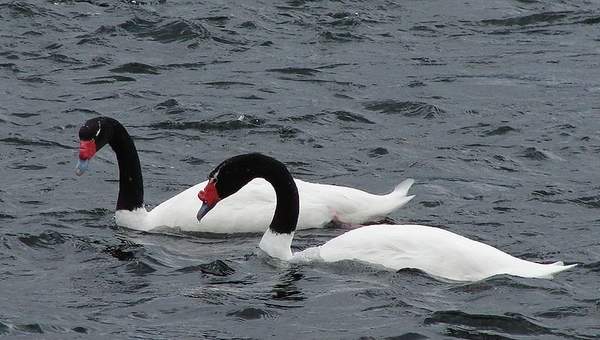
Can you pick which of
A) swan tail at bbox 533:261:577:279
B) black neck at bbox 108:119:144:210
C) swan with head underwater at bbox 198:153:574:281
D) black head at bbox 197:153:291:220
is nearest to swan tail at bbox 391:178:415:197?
swan with head underwater at bbox 198:153:574:281

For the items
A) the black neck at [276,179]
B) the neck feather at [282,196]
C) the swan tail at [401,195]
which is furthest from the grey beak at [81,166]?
the swan tail at [401,195]

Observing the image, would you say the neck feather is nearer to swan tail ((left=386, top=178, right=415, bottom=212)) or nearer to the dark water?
the dark water

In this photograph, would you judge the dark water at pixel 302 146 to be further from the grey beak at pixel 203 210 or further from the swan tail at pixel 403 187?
the grey beak at pixel 203 210

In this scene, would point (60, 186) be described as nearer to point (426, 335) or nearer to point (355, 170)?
point (355, 170)

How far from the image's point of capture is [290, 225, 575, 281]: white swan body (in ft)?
38.5

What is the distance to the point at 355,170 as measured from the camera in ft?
51.3

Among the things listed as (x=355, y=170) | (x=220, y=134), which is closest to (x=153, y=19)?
(x=220, y=134)

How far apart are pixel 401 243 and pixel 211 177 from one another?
1.69 metres

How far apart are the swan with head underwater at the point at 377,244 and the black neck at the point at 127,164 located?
1318 millimetres

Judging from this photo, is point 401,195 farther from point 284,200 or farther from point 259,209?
point 284,200

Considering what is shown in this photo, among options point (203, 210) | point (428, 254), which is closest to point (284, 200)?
point (203, 210)

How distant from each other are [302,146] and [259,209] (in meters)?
2.67

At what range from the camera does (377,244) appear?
12.1m

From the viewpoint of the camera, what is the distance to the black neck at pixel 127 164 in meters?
Answer: 14.2
